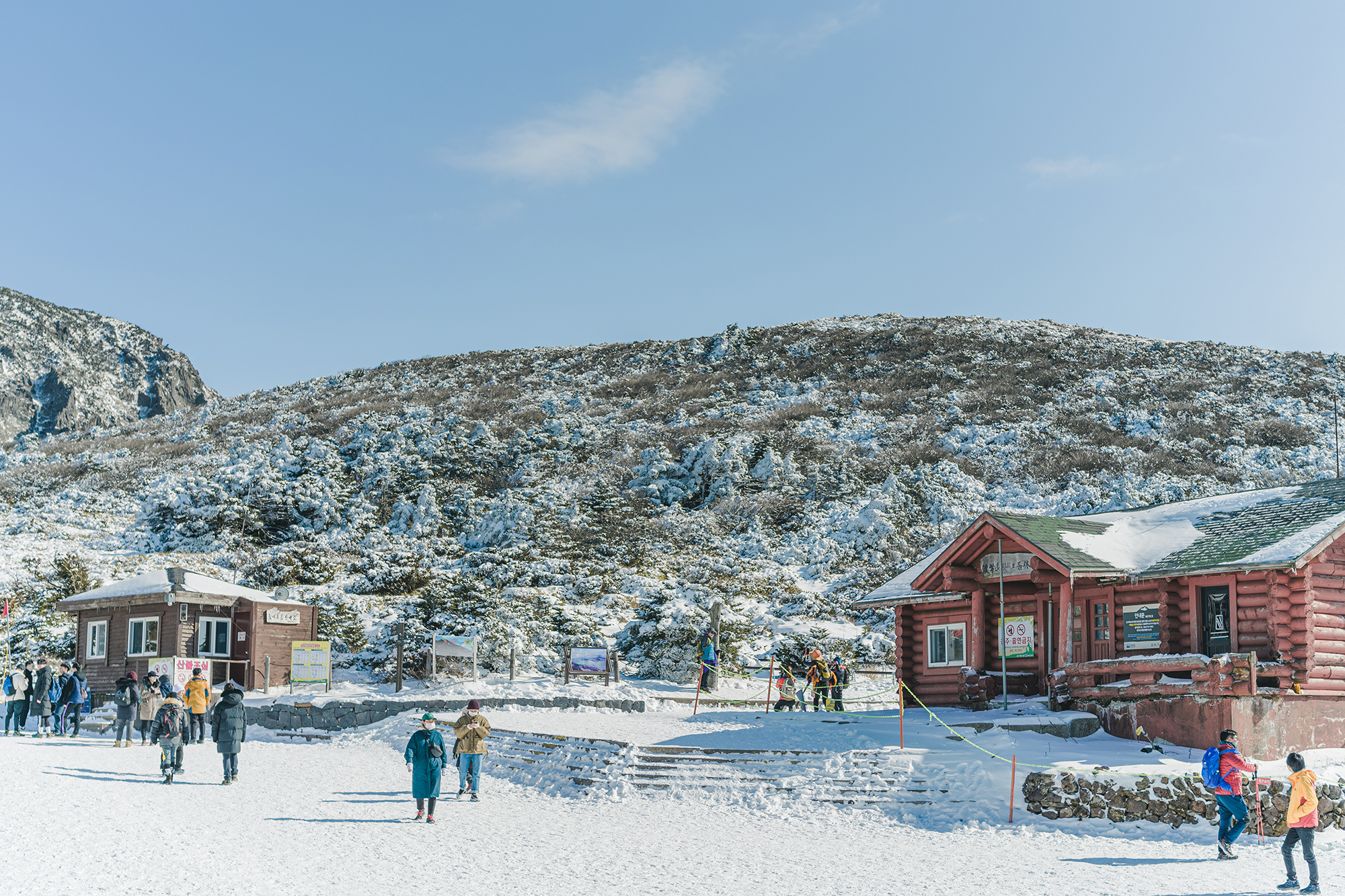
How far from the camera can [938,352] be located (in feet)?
260

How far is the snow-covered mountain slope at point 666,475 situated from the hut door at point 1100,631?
14232 mm

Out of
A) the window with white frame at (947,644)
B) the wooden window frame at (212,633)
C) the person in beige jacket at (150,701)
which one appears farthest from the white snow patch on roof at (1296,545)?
the wooden window frame at (212,633)

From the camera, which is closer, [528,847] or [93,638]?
[528,847]

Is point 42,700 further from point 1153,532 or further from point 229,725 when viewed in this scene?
point 1153,532

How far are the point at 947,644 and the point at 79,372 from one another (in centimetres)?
12335

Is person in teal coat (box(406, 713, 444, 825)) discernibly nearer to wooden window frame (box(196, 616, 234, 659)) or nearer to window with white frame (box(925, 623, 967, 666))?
window with white frame (box(925, 623, 967, 666))

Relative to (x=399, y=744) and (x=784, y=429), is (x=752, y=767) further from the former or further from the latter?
(x=784, y=429)

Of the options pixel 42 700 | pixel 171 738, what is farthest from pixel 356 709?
pixel 171 738

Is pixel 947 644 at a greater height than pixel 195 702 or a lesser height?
greater

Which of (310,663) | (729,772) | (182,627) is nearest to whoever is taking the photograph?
(729,772)

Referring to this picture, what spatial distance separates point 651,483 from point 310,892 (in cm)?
Answer: 4804

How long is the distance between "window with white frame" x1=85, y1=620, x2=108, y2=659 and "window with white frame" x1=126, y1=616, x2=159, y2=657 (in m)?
1.12

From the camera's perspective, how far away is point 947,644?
26.4 meters

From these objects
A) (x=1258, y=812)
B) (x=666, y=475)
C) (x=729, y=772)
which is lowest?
(x=729, y=772)
